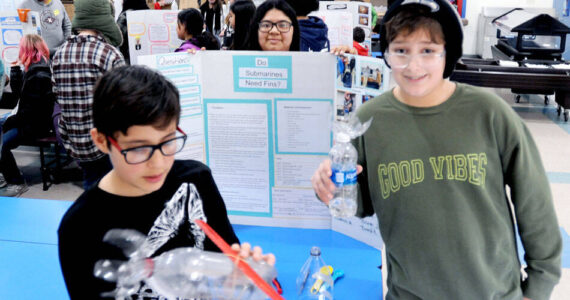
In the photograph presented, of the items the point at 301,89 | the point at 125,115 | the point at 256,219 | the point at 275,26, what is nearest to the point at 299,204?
the point at 256,219

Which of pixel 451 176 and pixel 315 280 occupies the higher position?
pixel 451 176

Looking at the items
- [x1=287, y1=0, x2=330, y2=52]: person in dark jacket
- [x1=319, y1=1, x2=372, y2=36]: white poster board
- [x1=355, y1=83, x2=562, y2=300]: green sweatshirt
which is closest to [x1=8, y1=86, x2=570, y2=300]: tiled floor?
[x1=355, y1=83, x2=562, y2=300]: green sweatshirt

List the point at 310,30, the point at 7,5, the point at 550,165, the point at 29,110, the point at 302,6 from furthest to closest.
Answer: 1. the point at 7,5
2. the point at 550,165
3. the point at 29,110
4. the point at 302,6
5. the point at 310,30

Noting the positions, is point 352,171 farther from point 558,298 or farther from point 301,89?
point 558,298

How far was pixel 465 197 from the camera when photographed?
1.40 metres

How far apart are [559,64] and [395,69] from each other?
6.96 meters

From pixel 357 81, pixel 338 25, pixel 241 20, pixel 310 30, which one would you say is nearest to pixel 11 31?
pixel 241 20

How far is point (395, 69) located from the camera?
4.59 ft

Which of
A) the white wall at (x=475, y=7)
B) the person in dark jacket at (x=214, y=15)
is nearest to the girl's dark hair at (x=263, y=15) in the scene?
the person in dark jacket at (x=214, y=15)

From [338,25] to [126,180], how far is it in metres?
5.61

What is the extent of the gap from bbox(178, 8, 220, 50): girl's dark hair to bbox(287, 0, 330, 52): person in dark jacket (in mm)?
1033

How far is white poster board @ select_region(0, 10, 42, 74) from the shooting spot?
614 cm

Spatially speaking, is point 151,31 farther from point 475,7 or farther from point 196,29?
point 475,7

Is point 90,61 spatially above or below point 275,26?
below
